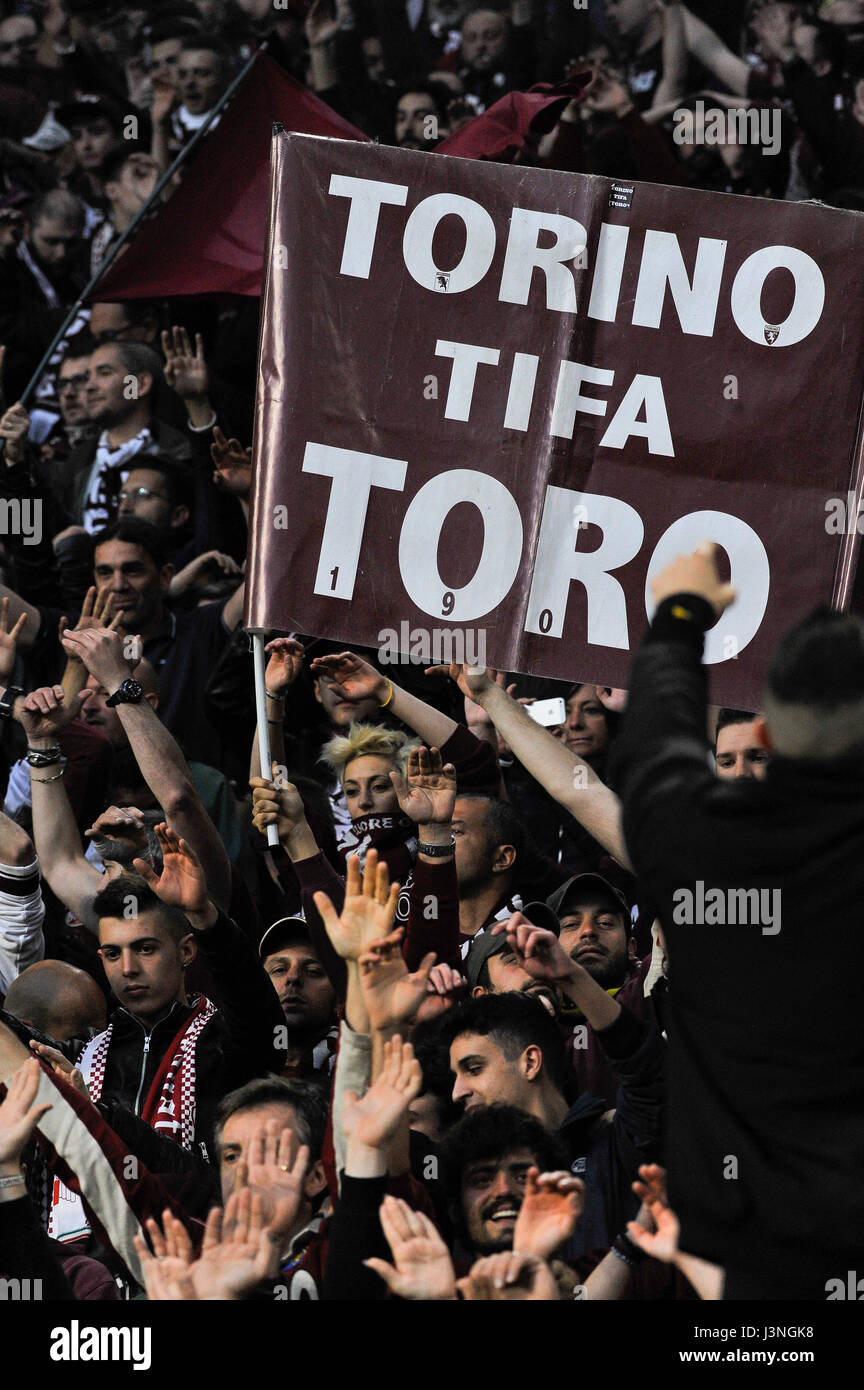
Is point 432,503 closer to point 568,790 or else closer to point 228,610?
point 568,790

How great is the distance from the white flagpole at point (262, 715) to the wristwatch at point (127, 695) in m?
0.56

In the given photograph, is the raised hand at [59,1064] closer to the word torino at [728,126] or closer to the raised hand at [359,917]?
the raised hand at [359,917]

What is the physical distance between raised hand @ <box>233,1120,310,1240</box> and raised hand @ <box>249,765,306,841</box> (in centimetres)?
132

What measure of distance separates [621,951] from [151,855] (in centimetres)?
147

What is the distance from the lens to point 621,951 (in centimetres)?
534

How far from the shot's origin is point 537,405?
5.35m

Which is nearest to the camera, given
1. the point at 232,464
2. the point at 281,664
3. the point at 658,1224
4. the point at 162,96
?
the point at 658,1224

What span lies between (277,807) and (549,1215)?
6.78 ft

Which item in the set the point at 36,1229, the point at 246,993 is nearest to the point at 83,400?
the point at 246,993

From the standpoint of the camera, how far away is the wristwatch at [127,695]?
227 inches

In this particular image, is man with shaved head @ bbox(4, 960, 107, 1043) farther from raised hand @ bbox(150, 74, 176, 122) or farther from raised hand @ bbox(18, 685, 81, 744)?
raised hand @ bbox(150, 74, 176, 122)
